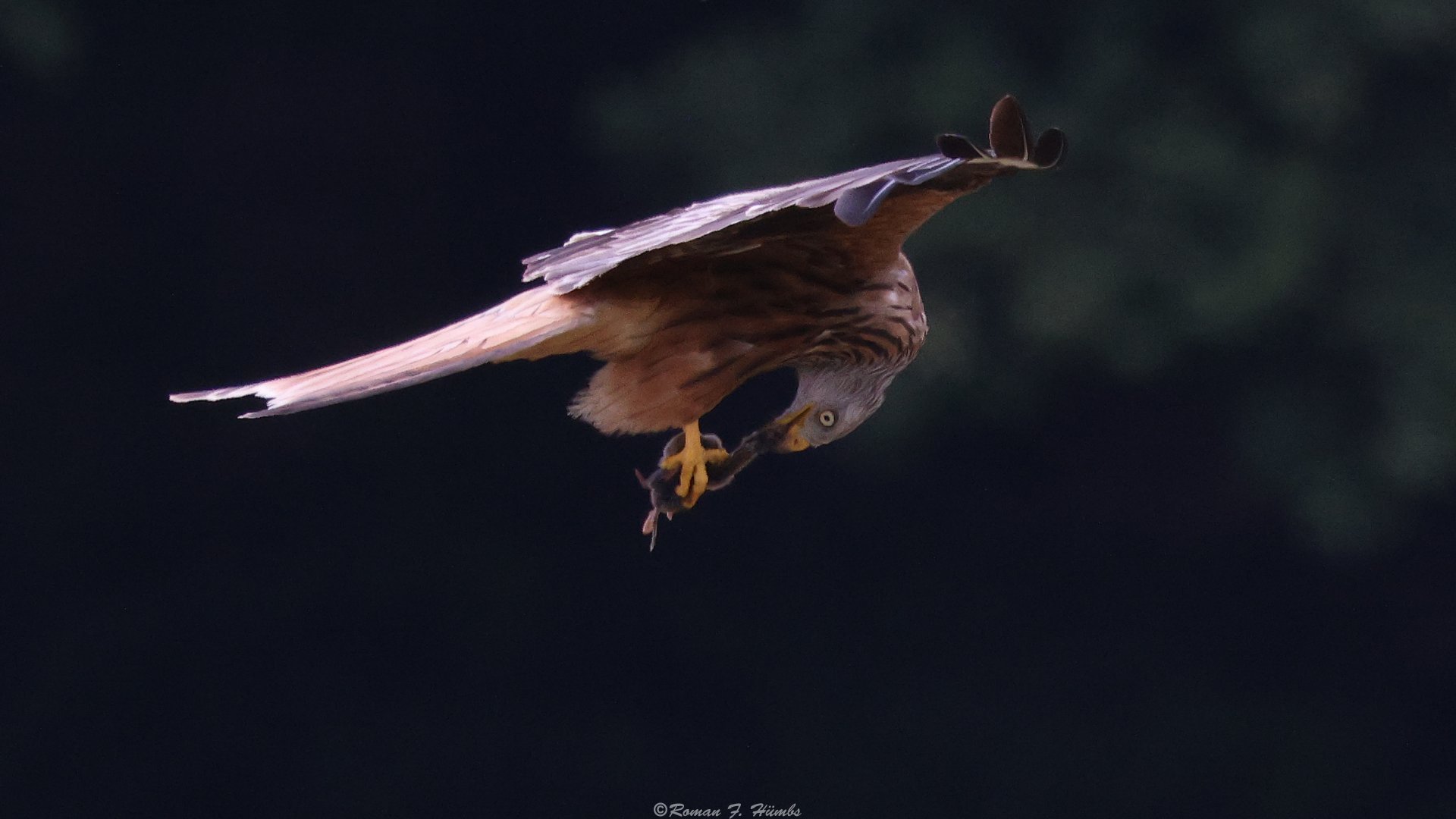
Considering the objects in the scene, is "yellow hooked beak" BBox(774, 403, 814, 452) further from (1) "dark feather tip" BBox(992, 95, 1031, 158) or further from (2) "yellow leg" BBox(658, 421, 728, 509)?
(1) "dark feather tip" BBox(992, 95, 1031, 158)

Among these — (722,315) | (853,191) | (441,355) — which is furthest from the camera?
(722,315)

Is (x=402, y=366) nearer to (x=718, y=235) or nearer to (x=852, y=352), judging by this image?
(x=718, y=235)

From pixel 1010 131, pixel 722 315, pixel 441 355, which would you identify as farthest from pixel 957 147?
pixel 441 355

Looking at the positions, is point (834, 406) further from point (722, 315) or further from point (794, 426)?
point (722, 315)

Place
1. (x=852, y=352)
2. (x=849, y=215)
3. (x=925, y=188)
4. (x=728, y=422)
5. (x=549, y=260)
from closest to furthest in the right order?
(x=849, y=215), (x=925, y=188), (x=549, y=260), (x=852, y=352), (x=728, y=422)

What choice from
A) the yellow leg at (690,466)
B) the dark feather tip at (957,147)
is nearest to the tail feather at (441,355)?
the yellow leg at (690,466)

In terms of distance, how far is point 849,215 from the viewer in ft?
4.96

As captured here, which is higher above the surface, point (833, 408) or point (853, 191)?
point (833, 408)

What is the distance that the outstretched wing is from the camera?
1.55 m

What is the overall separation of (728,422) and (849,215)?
2227mm

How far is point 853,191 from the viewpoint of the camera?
1552mm

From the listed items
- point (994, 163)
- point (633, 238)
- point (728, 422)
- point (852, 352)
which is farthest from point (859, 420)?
point (728, 422)

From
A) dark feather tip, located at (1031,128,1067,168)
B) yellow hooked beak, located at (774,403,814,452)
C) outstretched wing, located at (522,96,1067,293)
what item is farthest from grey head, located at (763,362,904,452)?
dark feather tip, located at (1031,128,1067,168)

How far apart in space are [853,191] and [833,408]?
57 cm
